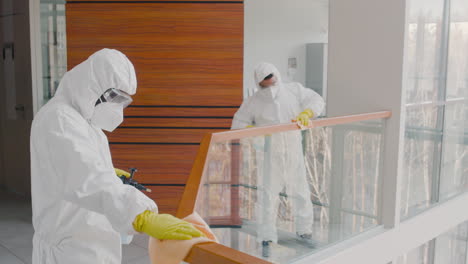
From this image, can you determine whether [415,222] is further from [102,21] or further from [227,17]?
[102,21]

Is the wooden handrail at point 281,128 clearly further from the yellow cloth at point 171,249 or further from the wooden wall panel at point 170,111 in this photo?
the wooden wall panel at point 170,111

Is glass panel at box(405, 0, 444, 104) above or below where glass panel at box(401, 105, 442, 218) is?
above

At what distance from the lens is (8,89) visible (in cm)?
592

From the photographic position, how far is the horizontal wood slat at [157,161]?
15.7 ft

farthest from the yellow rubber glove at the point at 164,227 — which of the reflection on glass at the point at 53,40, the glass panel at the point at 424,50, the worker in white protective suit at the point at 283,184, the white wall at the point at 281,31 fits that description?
the white wall at the point at 281,31

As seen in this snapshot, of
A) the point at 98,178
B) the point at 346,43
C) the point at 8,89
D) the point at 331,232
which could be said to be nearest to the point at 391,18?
the point at 346,43

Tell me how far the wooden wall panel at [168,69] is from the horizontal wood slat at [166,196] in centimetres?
1

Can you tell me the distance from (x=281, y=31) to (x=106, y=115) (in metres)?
6.48

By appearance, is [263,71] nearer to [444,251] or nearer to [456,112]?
[456,112]

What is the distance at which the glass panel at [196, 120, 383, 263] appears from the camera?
254cm

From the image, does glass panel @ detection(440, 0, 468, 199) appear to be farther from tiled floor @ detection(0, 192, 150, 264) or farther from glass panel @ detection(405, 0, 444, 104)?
tiled floor @ detection(0, 192, 150, 264)

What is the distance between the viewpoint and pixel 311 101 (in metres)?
4.44

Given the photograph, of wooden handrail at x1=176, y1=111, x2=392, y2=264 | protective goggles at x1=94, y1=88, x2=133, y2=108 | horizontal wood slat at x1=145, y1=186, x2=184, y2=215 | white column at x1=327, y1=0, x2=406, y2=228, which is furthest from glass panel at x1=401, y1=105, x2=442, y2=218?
protective goggles at x1=94, y1=88, x2=133, y2=108

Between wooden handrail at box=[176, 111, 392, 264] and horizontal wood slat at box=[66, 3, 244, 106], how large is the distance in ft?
6.03
